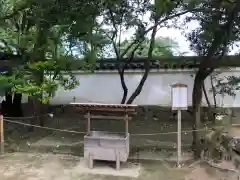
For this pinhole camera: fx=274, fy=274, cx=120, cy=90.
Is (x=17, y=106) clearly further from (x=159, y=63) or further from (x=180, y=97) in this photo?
(x=180, y=97)

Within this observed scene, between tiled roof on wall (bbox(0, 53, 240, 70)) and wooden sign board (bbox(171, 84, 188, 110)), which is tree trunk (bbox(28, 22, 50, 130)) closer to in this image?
tiled roof on wall (bbox(0, 53, 240, 70))

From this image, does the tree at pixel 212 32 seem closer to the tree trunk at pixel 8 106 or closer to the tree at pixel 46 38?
the tree at pixel 46 38

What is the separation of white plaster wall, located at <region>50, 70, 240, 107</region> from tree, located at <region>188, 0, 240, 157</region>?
13.4 ft

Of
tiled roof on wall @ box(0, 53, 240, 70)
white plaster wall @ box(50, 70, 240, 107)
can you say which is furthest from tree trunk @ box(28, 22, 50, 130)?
white plaster wall @ box(50, 70, 240, 107)

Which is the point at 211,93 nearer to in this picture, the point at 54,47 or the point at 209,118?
the point at 209,118

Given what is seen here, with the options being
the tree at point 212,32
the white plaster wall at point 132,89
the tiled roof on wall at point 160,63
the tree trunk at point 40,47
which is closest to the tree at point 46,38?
the tree trunk at point 40,47

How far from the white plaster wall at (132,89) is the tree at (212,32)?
407cm

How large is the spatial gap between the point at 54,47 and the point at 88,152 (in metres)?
3.00

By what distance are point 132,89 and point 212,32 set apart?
5364 mm

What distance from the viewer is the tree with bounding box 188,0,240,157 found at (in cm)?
644

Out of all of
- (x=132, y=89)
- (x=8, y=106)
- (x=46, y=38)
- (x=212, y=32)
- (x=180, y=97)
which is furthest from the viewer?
(x=132, y=89)

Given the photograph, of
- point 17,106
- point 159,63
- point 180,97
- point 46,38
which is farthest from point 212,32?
point 17,106

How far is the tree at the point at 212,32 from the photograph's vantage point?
6.44m

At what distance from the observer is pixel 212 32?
733cm
